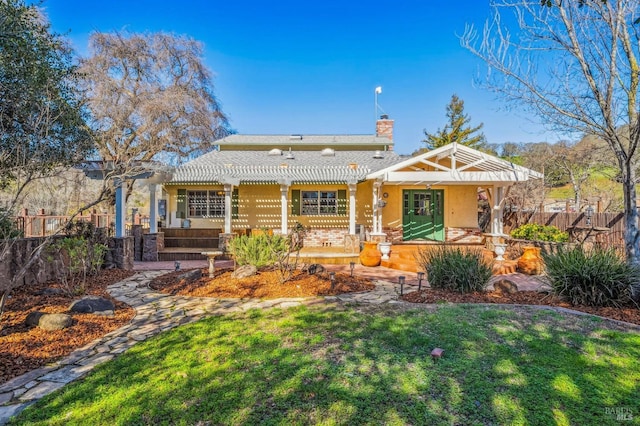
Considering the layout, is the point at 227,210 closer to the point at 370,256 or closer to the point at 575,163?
the point at 370,256

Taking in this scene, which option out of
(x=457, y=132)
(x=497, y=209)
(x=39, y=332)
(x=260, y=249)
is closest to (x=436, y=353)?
(x=260, y=249)

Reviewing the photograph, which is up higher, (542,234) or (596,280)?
(542,234)

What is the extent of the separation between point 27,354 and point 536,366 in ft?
18.5

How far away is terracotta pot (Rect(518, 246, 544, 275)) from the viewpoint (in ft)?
31.0

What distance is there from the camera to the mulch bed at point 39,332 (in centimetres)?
380

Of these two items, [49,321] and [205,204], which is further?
[205,204]

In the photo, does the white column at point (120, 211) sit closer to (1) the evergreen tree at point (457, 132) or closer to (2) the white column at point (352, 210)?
(2) the white column at point (352, 210)

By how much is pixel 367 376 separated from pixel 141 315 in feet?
13.3

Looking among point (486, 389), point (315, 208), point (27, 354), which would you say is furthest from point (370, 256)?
point (27, 354)

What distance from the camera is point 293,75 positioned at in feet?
66.1

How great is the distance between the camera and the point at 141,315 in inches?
218

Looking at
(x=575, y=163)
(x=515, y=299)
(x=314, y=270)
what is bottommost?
(x=515, y=299)

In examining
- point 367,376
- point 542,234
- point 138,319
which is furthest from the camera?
point 542,234

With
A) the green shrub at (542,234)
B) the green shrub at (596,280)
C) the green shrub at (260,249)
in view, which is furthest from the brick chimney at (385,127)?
the green shrub at (596,280)
